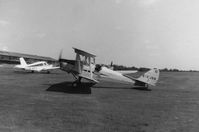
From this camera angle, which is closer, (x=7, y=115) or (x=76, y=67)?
(x=7, y=115)

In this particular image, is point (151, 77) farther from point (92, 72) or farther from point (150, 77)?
point (92, 72)

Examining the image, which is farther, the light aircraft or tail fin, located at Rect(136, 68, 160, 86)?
tail fin, located at Rect(136, 68, 160, 86)

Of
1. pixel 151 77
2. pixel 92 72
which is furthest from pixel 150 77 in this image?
pixel 92 72

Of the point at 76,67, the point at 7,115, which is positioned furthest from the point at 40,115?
the point at 76,67

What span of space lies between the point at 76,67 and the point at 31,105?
5448mm

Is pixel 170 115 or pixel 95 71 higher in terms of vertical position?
pixel 95 71

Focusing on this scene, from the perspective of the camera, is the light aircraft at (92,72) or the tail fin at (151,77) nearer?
the light aircraft at (92,72)

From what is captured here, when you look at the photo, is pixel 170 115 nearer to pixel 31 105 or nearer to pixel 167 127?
pixel 167 127

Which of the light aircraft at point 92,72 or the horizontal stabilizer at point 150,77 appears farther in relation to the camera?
the horizontal stabilizer at point 150,77

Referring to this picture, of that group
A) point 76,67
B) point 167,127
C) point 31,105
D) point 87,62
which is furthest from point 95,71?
point 167,127

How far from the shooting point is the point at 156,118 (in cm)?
649

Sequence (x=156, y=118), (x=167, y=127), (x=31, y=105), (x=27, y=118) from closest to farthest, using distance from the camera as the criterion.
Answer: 1. (x=167, y=127)
2. (x=27, y=118)
3. (x=156, y=118)
4. (x=31, y=105)

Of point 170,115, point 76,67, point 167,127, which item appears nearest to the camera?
point 167,127

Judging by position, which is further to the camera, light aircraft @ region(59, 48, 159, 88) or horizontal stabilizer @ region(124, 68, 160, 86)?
horizontal stabilizer @ region(124, 68, 160, 86)
